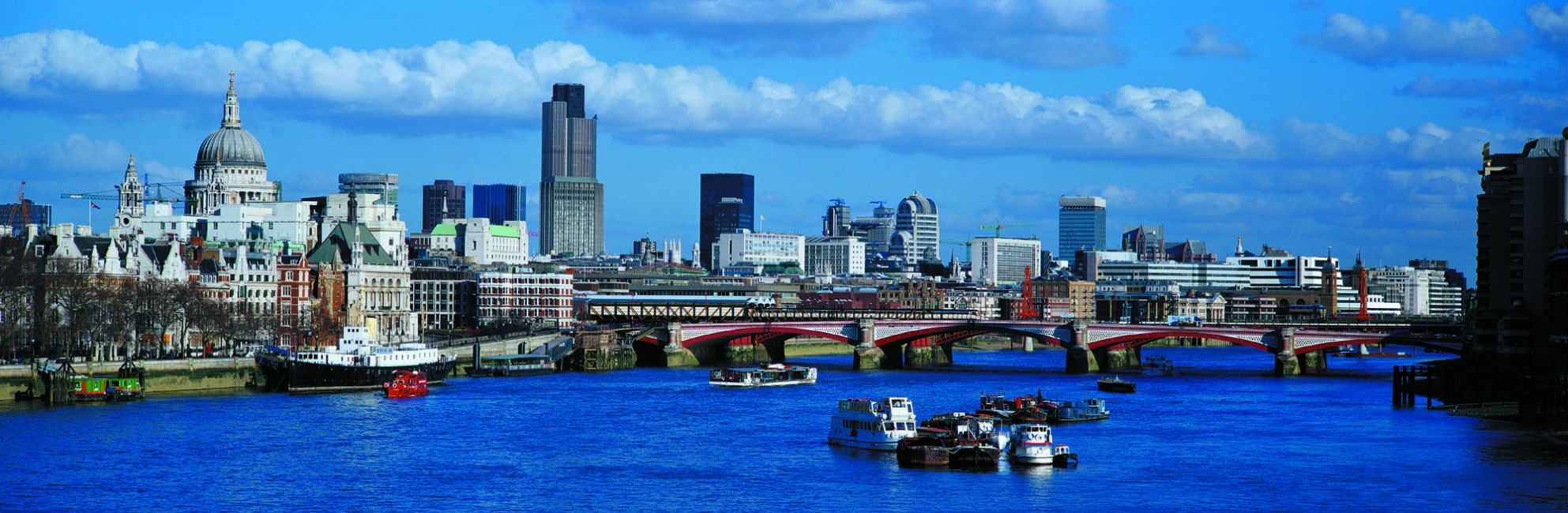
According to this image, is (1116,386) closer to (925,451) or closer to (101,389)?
(925,451)

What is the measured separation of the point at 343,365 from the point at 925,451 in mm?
47499

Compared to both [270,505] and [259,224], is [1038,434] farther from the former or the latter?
[259,224]

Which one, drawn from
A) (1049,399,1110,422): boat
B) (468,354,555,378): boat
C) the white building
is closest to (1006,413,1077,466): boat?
(1049,399,1110,422): boat

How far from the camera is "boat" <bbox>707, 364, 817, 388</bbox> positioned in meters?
126

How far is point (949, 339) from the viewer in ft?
548

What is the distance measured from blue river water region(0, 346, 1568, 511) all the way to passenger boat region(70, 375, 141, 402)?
4.82ft

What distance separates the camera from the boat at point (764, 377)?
126 m

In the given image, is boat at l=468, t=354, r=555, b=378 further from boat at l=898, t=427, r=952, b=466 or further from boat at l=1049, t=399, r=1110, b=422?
boat at l=898, t=427, r=952, b=466

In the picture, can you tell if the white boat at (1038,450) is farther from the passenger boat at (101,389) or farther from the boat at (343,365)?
the boat at (343,365)

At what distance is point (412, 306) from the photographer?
19600cm

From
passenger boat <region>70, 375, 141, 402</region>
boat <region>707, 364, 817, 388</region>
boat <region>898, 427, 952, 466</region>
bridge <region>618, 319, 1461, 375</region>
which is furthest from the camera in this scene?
bridge <region>618, 319, 1461, 375</region>

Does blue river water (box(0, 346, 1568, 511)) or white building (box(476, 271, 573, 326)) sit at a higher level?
white building (box(476, 271, 573, 326))

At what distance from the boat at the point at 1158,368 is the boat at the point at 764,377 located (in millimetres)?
27170

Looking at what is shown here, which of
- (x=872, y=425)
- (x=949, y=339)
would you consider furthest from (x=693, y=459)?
(x=949, y=339)
